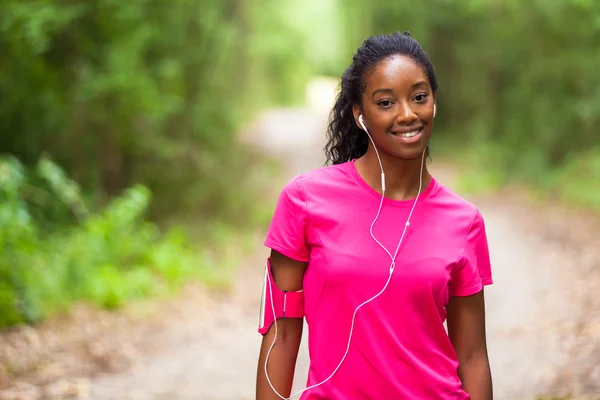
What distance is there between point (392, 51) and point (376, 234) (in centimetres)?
59

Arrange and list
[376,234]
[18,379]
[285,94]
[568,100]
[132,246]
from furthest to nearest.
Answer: [285,94] → [568,100] → [132,246] → [18,379] → [376,234]

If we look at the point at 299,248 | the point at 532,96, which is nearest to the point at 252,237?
the point at 532,96

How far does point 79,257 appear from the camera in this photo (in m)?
9.45

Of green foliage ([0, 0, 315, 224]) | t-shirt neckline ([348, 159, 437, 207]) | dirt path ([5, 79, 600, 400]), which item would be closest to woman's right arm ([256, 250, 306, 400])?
t-shirt neckline ([348, 159, 437, 207])

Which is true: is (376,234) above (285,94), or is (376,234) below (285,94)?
below

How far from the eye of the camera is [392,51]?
7.90ft

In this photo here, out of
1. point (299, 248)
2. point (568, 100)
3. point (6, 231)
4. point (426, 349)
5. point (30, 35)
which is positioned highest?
point (568, 100)

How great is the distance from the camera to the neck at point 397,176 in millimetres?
2430

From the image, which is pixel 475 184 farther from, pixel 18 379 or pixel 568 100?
pixel 18 379

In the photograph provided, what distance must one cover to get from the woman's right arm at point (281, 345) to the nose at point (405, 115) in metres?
0.55

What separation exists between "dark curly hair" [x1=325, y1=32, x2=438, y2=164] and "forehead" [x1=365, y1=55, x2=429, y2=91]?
0.02 meters

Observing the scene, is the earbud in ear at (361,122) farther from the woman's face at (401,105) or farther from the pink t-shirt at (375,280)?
the pink t-shirt at (375,280)

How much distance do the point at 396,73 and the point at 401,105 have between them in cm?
10

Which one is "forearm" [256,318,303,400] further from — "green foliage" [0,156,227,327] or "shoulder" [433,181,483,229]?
"green foliage" [0,156,227,327]
